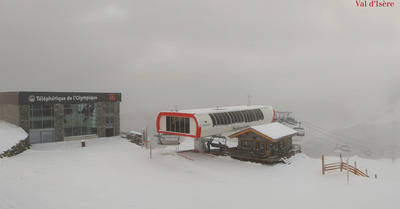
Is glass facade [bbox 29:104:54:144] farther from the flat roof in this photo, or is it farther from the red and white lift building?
the red and white lift building

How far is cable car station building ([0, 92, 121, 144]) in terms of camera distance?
127 feet

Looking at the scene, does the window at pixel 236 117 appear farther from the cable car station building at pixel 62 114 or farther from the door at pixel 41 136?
the door at pixel 41 136

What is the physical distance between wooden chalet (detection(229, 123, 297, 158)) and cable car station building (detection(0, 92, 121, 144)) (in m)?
24.2

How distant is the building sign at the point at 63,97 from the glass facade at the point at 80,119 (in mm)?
959

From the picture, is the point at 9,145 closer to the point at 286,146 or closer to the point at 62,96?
the point at 62,96

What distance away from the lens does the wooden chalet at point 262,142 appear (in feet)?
96.0

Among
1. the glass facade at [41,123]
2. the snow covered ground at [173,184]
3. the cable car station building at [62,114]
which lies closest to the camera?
the snow covered ground at [173,184]

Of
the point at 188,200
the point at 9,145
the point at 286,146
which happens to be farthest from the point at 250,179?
the point at 9,145

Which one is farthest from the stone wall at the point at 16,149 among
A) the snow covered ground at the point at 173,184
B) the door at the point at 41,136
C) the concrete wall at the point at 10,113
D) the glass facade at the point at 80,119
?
the glass facade at the point at 80,119

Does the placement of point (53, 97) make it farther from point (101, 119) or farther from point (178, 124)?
point (178, 124)

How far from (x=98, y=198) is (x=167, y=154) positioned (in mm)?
13607

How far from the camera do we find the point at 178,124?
30.4m

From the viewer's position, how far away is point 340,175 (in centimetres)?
2448

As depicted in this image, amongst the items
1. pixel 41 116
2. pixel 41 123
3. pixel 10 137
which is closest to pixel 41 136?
pixel 41 123
